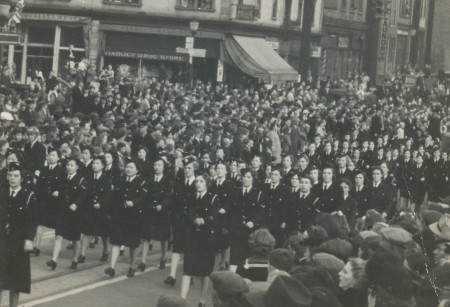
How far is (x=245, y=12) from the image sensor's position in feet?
137

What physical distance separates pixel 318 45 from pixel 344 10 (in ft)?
15.2

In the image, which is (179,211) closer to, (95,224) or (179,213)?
(179,213)

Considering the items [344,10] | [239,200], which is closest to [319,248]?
[239,200]

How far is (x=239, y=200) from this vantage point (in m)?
14.5

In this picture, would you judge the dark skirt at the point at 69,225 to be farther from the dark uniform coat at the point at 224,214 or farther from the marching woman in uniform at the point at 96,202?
the dark uniform coat at the point at 224,214

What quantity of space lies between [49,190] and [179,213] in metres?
2.58

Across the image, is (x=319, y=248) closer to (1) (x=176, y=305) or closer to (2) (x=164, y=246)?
(1) (x=176, y=305)

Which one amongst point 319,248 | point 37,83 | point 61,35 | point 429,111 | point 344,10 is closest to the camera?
point 319,248

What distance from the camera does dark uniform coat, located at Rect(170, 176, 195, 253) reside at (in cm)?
1415

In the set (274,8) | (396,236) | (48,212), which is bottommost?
(48,212)

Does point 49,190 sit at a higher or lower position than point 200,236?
higher

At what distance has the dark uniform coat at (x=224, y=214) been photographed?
46.1 ft

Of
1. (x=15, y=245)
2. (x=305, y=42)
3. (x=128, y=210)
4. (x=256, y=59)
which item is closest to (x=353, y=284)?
(x=15, y=245)

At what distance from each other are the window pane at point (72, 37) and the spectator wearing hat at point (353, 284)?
3318 centimetres
